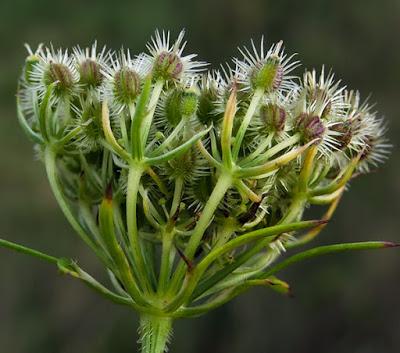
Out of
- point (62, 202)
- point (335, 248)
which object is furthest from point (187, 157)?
point (335, 248)

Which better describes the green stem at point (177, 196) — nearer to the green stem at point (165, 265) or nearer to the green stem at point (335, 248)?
the green stem at point (165, 265)

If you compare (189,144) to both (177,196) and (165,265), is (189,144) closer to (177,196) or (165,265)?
(177,196)

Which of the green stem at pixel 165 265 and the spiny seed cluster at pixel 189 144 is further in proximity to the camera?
the green stem at pixel 165 265

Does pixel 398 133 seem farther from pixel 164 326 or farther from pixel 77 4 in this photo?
pixel 164 326

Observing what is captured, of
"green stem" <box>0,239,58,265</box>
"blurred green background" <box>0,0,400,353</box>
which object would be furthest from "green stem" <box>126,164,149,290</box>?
"blurred green background" <box>0,0,400,353</box>

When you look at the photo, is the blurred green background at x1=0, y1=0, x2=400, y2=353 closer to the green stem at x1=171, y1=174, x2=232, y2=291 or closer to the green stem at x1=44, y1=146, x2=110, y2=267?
the green stem at x1=44, y1=146, x2=110, y2=267

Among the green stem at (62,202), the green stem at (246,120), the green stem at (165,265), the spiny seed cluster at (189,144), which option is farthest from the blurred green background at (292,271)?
the green stem at (246,120)

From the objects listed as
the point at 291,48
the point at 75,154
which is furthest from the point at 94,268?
the point at 75,154
